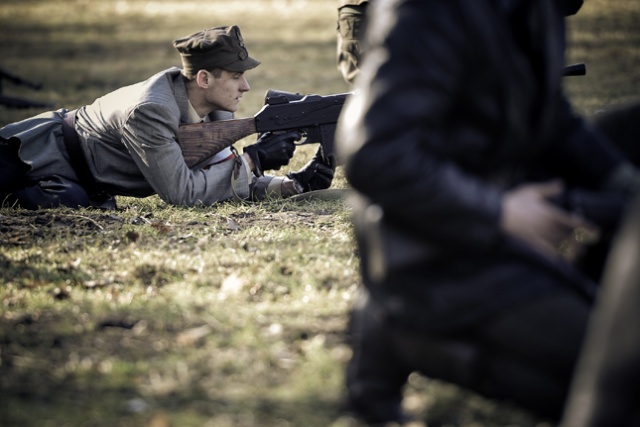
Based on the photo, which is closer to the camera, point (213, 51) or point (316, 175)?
point (213, 51)

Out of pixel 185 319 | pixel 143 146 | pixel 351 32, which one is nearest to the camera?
pixel 185 319

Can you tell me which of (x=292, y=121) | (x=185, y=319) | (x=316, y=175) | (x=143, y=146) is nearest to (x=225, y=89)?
(x=292, y=121)

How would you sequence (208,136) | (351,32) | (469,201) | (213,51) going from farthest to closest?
(351,32) → (208,136) → (213,51) → (469,201)

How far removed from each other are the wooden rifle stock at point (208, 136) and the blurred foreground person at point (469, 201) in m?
3.46

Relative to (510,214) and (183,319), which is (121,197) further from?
(510,214)

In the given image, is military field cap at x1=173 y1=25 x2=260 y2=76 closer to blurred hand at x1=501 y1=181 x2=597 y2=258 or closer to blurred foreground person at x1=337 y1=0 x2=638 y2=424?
blurred foreground person at x1=337 y1=0 x2=638 y2=424

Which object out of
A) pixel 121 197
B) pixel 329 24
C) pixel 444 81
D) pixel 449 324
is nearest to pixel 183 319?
pixel 449 324

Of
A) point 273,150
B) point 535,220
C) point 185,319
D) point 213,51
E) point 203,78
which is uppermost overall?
point 213,51

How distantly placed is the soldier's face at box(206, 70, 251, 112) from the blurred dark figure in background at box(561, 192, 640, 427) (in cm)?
417

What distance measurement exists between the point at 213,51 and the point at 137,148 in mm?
800

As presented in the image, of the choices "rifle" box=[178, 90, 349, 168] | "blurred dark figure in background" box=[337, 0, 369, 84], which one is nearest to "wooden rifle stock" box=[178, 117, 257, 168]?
"rifle" box=[178, 90, 349, 168]

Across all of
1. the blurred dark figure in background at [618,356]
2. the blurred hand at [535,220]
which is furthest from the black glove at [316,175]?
the blurred dark figure in background at [618,356]

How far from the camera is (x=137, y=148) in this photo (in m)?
5.63

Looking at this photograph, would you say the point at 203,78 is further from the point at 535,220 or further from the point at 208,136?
the point at 535,220
